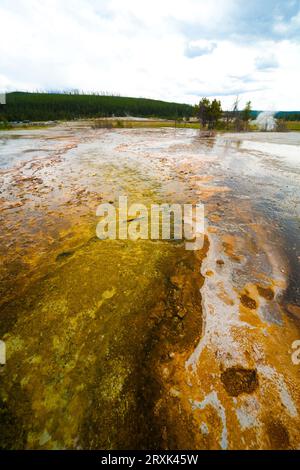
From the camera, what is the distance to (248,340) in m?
2.98

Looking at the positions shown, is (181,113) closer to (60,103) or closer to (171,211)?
(60,103)

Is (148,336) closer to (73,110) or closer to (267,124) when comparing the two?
(267,124)

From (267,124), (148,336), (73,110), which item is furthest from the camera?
(73,110)

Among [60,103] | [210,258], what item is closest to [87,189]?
[210,258]

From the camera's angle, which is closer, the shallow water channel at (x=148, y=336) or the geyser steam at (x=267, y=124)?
the shallow water channel at (x=148, y=336)

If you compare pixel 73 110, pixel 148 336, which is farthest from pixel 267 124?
pixel 148 336

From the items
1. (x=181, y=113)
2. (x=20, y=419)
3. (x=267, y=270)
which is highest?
(x=181, y=113)

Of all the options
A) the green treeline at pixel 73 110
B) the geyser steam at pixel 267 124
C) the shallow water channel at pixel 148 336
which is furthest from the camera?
the green treeline at pixel 73 110

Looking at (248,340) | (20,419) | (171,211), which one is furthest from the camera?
(171,211)

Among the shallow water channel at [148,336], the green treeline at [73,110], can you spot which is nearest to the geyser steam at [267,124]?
A: the green treeline at [73,110]

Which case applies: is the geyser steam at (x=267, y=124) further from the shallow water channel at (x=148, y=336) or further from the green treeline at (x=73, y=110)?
the shallow water channel at (x=148, y=336)

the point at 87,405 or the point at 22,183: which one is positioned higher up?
the point at 22,183

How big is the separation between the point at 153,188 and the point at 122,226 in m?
3.57

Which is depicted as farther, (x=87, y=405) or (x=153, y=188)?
(x=153, y=188)
